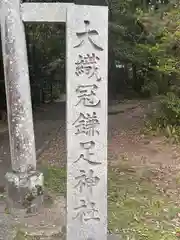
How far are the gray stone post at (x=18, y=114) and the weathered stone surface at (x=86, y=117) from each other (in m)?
1.32

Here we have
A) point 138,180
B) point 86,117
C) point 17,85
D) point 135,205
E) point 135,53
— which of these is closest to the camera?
point 86,117

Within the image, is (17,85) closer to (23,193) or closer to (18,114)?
(18,114)

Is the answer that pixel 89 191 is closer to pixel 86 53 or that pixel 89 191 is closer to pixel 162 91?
pixel 86 53

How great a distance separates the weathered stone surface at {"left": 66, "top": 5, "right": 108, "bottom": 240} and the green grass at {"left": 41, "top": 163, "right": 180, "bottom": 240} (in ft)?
2.85

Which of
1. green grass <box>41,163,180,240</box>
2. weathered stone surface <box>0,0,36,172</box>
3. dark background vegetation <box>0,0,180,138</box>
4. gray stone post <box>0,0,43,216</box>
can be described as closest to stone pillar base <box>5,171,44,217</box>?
gray stone post <box>0,0,43,216</box>

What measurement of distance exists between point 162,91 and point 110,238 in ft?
19.8

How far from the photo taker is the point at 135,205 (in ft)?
17.4

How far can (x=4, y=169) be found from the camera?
7004 mm

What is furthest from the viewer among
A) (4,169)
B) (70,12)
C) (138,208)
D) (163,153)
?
(163,153)

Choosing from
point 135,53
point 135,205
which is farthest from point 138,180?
point 135,53

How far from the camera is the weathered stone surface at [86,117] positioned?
11.6 ft

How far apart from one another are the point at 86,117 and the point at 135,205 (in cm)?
213

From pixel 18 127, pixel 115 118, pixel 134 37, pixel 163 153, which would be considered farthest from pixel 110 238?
pixel 134 37

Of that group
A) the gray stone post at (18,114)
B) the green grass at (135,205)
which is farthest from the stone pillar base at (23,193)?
the green grass at (135,205)
